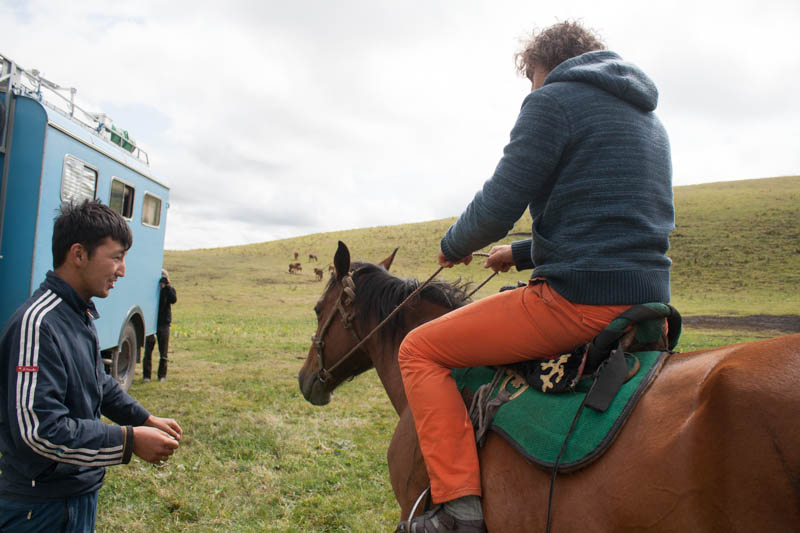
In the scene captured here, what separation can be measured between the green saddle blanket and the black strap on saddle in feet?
0.12

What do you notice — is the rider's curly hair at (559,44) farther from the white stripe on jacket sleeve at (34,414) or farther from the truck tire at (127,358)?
the truck tire at (127,358)

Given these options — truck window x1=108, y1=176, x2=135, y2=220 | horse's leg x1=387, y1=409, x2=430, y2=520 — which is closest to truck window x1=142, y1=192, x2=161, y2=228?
truck window x1=108, y1=176, x2=135, y2=220

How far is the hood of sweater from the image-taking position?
6.59 feet

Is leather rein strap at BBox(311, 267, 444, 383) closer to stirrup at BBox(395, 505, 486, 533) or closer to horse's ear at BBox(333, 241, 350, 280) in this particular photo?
horse's ear at BBox(333, 241, 350, 280)

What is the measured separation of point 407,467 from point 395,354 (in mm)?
875

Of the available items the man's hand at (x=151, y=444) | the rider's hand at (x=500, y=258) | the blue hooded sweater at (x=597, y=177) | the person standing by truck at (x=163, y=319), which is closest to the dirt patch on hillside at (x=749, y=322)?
the person standing by truck at (x=163, y=319)

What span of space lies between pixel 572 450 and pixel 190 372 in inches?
415

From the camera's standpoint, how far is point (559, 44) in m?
2.31

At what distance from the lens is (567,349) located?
6.87ft

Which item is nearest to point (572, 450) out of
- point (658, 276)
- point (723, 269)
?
point (658, 276)

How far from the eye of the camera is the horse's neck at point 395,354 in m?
3.07

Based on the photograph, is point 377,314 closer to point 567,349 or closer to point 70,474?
point 567,349

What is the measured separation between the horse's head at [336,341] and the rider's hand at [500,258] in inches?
28.8

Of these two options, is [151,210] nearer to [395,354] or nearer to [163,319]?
[163,319]
